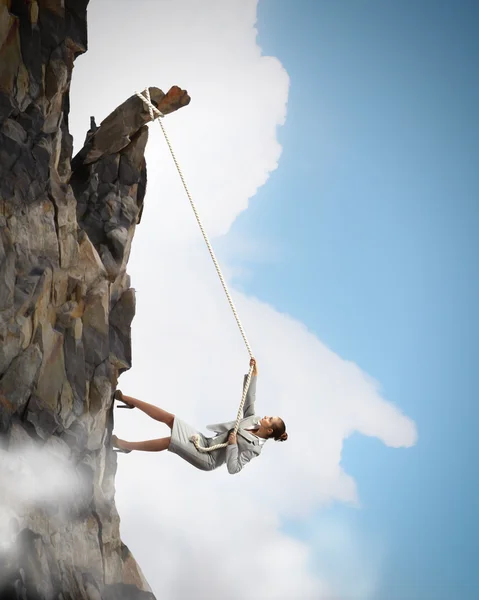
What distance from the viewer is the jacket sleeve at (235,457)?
6062 mm

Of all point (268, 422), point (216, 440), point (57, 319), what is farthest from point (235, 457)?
point (57, 319)

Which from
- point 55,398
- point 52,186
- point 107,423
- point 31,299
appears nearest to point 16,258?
point 31,299

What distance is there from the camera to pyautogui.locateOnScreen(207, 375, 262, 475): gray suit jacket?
6.11 metres

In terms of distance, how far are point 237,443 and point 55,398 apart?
1704 mm

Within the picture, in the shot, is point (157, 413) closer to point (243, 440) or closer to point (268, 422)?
point (243, 440)

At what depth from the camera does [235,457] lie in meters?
6.10

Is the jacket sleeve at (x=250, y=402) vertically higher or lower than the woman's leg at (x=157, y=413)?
higher

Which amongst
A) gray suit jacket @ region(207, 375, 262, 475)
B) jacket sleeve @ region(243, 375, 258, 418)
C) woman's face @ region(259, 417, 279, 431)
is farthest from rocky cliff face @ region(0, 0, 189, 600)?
woman's face @ region(259, 417, 279, 431)

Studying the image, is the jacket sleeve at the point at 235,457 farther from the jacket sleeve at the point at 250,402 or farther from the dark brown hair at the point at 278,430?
the jacket sleeve at the point at 250,402

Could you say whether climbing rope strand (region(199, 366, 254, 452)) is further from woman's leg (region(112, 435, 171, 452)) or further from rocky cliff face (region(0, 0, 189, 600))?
rocky cliff face (region(0, 0, 189, 600))

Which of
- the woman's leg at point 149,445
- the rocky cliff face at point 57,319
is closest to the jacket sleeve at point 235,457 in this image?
the woman's leg at point 149,445

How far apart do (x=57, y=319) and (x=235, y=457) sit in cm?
196

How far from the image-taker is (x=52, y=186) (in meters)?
5.80

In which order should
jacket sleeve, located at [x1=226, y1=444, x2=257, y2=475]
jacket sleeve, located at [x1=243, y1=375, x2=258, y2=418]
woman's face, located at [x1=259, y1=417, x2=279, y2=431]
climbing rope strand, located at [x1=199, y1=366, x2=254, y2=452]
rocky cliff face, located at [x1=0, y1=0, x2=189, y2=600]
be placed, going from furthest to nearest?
jacket sleeve, located at [x1=243, y1=375, x2=258, y2=418] < woman's face, located at [x1=259, y1=417, x2=279, y2=431] < climbing rope strand, located at [x1=199, y1=366, x2=254, y2=452] < jacket sleeve, located at [x1=226, y1=444, x2=257, y2=475] < rocky cliff face, located at [x1=0, y1=0, x2=189, y2=600]
